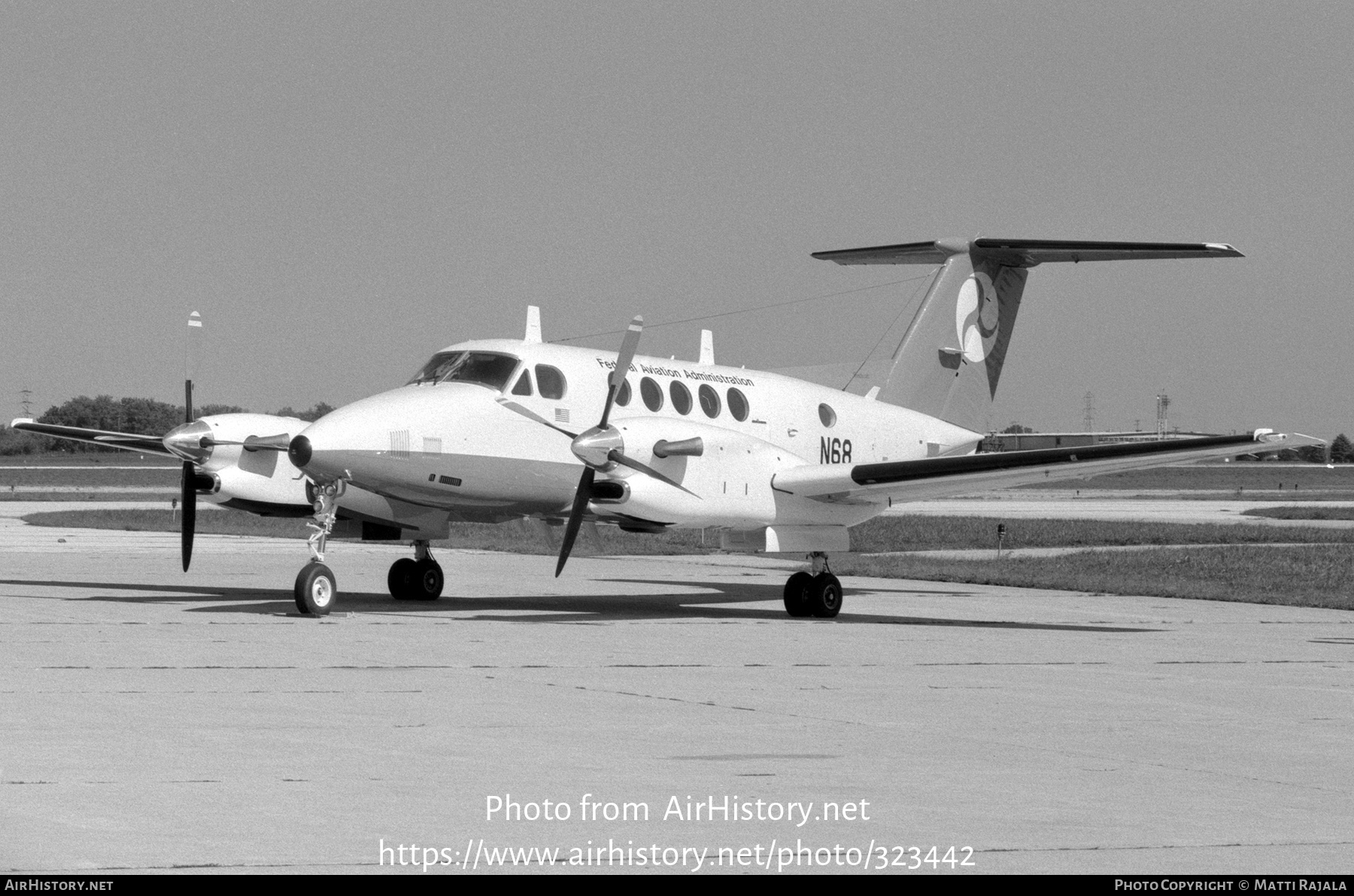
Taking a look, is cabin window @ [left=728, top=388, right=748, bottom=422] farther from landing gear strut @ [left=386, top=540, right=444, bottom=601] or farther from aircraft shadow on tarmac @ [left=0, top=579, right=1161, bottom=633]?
landing gear strut @ [left=386, top=540, right=444, bottom=601]

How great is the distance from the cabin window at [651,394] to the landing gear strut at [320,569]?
407 centimetres

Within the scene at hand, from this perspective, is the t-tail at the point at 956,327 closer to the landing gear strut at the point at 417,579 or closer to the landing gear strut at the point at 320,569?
the landing gear strut at the point at 417,579

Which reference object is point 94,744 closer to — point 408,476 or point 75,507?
point 408,476

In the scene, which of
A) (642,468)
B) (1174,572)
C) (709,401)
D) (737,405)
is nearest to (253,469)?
(642,468)

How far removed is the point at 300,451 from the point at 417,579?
4.48m

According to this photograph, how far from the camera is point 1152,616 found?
871 inches

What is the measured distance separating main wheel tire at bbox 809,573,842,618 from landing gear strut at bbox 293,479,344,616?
19.9ft

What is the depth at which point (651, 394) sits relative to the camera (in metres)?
21.5

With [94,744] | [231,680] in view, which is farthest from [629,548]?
[94,744]

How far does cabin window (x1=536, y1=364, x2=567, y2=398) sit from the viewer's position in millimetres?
20969

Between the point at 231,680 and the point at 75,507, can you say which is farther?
the point at 75,507

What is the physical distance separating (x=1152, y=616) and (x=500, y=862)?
1683 cm

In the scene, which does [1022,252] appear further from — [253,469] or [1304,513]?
[1304,513]

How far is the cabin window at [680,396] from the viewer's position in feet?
71.8
